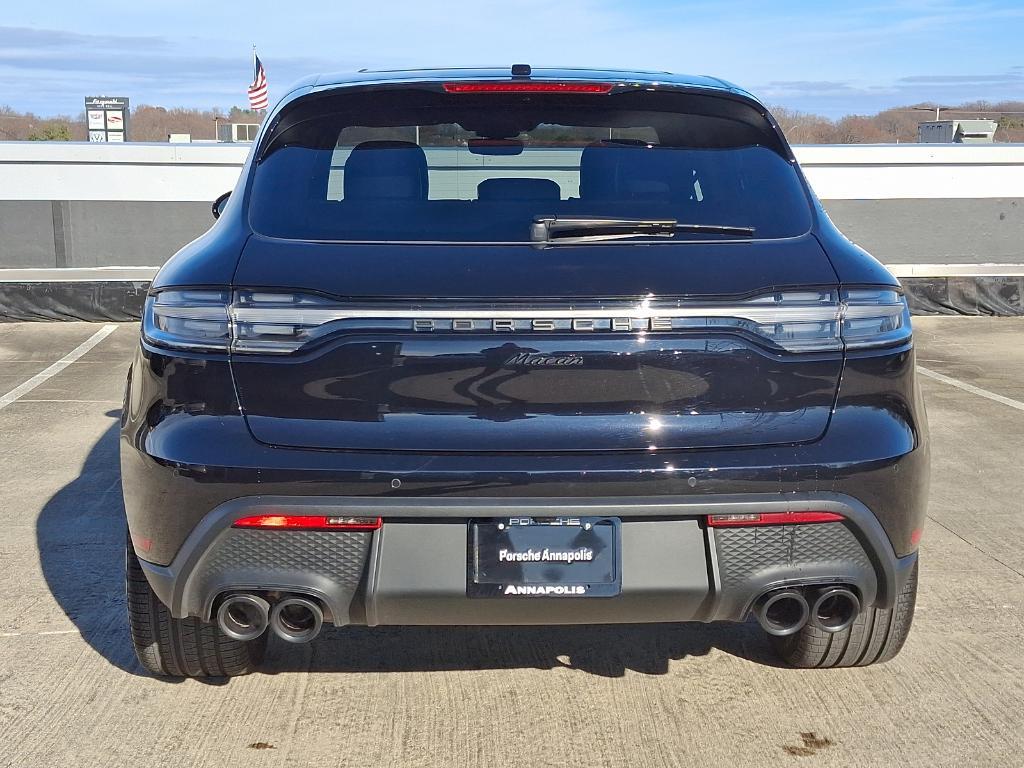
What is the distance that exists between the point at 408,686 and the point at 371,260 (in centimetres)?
130

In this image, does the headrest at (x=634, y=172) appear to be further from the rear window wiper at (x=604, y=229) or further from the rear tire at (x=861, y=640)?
the rear tire at (x=861, y=640)

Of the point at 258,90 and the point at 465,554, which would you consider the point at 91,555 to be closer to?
the point at 465,554

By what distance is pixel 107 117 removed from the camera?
39.5 meters

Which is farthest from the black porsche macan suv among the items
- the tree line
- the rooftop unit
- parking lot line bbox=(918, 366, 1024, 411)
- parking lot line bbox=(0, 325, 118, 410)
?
the tree line

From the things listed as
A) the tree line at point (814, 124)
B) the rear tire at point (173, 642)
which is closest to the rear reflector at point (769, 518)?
the rear tire at point (173, 642)

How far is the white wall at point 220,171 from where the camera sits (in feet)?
44.8

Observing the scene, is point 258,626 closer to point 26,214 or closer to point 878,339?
point 878,339

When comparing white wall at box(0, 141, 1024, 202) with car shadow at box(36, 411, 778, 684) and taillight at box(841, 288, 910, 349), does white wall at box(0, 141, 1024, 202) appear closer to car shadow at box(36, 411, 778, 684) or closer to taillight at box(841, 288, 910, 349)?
car shadow at box(36, 411, 778, 684)

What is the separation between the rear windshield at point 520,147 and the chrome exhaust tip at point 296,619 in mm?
931

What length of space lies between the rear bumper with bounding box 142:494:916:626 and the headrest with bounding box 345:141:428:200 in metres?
0.82

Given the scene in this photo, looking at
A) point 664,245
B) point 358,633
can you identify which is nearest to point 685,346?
point 664,245

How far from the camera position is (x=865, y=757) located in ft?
10.00

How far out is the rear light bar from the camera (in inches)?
107

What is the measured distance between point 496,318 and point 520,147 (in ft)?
2.59
